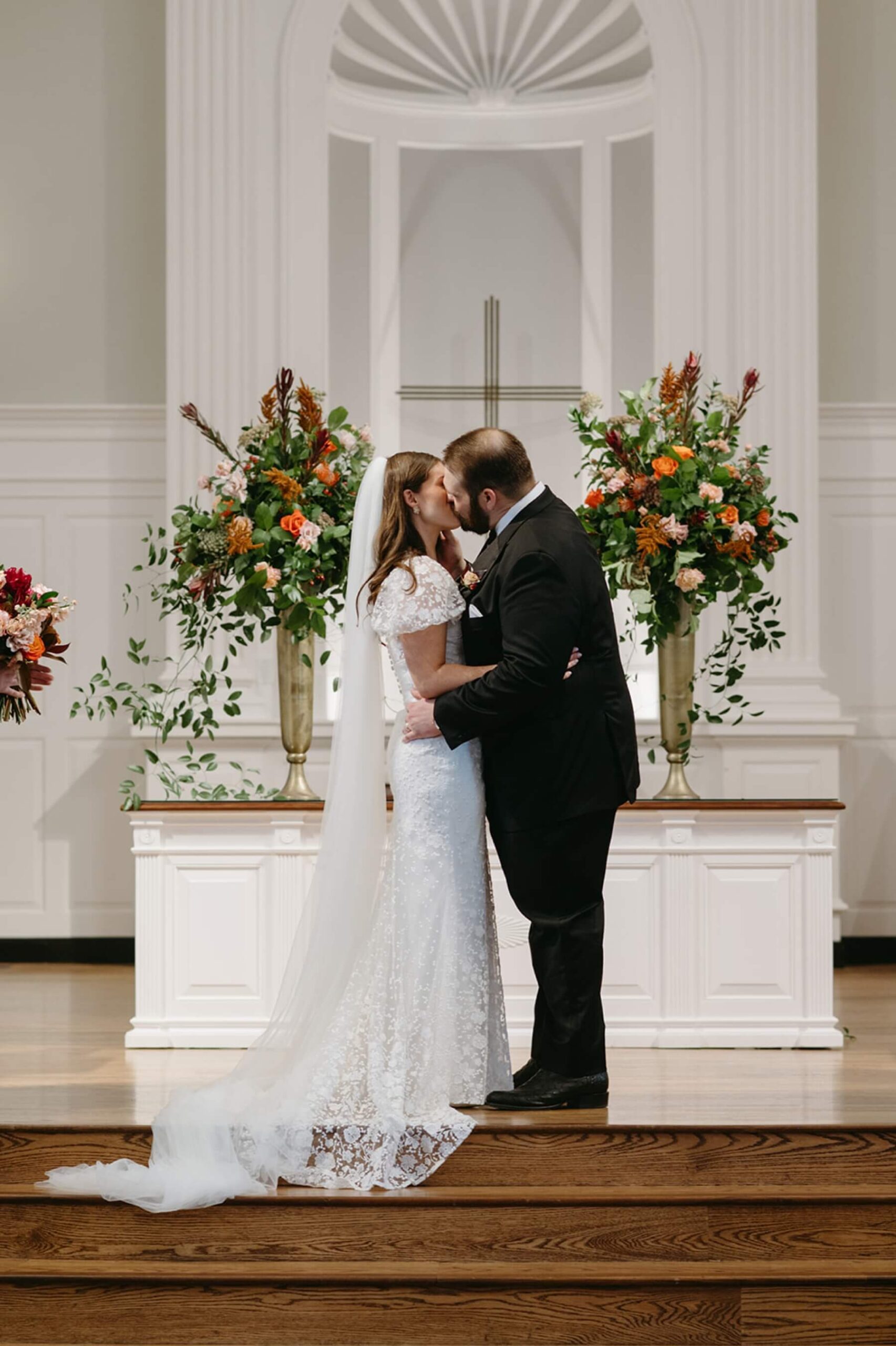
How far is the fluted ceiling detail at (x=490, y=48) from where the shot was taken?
7.11m

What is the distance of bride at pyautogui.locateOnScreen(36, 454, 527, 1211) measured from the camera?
3.59m

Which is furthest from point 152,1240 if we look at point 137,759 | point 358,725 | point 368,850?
point 137,759

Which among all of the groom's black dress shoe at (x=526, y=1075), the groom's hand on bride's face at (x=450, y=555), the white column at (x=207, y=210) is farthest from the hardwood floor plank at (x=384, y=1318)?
the white column at (x=207, y=210)

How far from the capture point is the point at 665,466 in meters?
4.91

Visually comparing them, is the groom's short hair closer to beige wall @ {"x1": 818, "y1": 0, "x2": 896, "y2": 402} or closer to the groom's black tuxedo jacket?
the groom's black tuxedo jacket

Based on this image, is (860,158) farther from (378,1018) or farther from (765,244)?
(378,1018)

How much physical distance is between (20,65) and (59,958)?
13.9ft

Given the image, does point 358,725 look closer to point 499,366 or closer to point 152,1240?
point 152,1240

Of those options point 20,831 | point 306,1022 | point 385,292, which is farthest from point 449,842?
point 385,292

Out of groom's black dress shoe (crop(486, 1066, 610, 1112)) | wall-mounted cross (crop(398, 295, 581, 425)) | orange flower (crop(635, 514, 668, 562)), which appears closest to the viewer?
groom's black dress shoe (crop(486, 1066, 610, 1112))

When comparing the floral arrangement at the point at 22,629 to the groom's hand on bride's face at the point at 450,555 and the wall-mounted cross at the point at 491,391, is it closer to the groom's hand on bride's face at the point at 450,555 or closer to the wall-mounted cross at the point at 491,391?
the groom's hand on bride's face at the point at 450,555

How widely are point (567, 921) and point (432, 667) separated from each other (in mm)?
735

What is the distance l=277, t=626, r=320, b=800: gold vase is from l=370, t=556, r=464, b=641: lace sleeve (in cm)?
138

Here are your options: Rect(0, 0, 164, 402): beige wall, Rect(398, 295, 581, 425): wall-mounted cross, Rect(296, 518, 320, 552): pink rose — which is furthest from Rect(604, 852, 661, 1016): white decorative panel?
Rect(0, 0, 164, 402): beige wall
